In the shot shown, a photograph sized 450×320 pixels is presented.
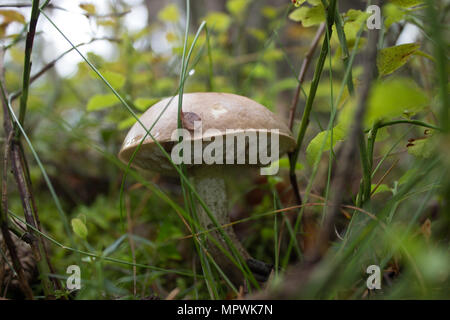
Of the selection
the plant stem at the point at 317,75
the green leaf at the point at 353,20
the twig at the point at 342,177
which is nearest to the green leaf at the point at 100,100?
the plant stem at the point at 317,75

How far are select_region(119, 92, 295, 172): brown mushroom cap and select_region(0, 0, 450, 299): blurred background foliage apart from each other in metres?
0.12

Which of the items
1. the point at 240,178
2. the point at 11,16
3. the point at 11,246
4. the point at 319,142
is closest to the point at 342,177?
the point at 319,142

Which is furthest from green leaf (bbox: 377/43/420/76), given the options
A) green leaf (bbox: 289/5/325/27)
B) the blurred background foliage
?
green leaf (bbox: 289/5/325/27)

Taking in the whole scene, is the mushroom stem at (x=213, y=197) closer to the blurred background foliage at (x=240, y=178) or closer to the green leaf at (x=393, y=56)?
the blurred background foliage at (x=240, y=178)

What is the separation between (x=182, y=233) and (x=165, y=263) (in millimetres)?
142

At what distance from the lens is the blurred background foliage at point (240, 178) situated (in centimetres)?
64

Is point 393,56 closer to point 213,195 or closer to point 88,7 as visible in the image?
point 213,195

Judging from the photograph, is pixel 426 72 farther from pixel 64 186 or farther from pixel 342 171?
pixel 64 186

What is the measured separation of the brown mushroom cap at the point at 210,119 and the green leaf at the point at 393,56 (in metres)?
0.30

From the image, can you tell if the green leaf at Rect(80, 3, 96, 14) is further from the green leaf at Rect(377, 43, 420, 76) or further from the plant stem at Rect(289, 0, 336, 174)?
the green leaf at Rect(377, 43, 420, 76)

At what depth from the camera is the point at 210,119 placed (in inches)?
32.3

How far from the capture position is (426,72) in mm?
1307

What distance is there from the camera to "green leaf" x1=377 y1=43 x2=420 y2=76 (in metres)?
0.67

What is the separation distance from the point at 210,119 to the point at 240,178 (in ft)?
3.54
